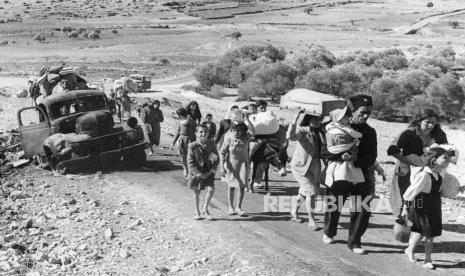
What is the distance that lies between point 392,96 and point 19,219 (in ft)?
77.0

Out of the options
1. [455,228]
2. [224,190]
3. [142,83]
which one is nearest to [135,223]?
[224,190]

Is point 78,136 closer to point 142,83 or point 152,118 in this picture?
point 152,118

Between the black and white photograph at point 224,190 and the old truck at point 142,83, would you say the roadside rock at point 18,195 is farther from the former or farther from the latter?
the old truck at point 142,83

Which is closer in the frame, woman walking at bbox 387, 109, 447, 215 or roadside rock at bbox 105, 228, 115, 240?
woman walking at bbox 387, 109, 447, 215

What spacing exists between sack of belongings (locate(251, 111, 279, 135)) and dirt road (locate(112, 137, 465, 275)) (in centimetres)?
126

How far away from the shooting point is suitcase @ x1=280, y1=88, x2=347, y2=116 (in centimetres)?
888

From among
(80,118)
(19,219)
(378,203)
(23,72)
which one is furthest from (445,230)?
(23,72)

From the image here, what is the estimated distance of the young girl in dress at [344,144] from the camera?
26.0 ft

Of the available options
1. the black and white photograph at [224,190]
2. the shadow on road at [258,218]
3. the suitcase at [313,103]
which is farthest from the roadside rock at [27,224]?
the suitcase at [313,103]

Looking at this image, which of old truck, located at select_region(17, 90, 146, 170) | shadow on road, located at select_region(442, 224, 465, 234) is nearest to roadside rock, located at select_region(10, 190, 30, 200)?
old truck, located at select_region(17, 90, 146, 170)

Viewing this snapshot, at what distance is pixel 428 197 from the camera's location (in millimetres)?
7582

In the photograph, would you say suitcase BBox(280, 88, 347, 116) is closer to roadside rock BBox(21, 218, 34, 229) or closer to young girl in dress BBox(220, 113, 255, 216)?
young girl in dress BBox(220, 113, 255, 216)

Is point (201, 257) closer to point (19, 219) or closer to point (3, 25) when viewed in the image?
point (19, 219)

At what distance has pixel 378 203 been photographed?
1095 cm
